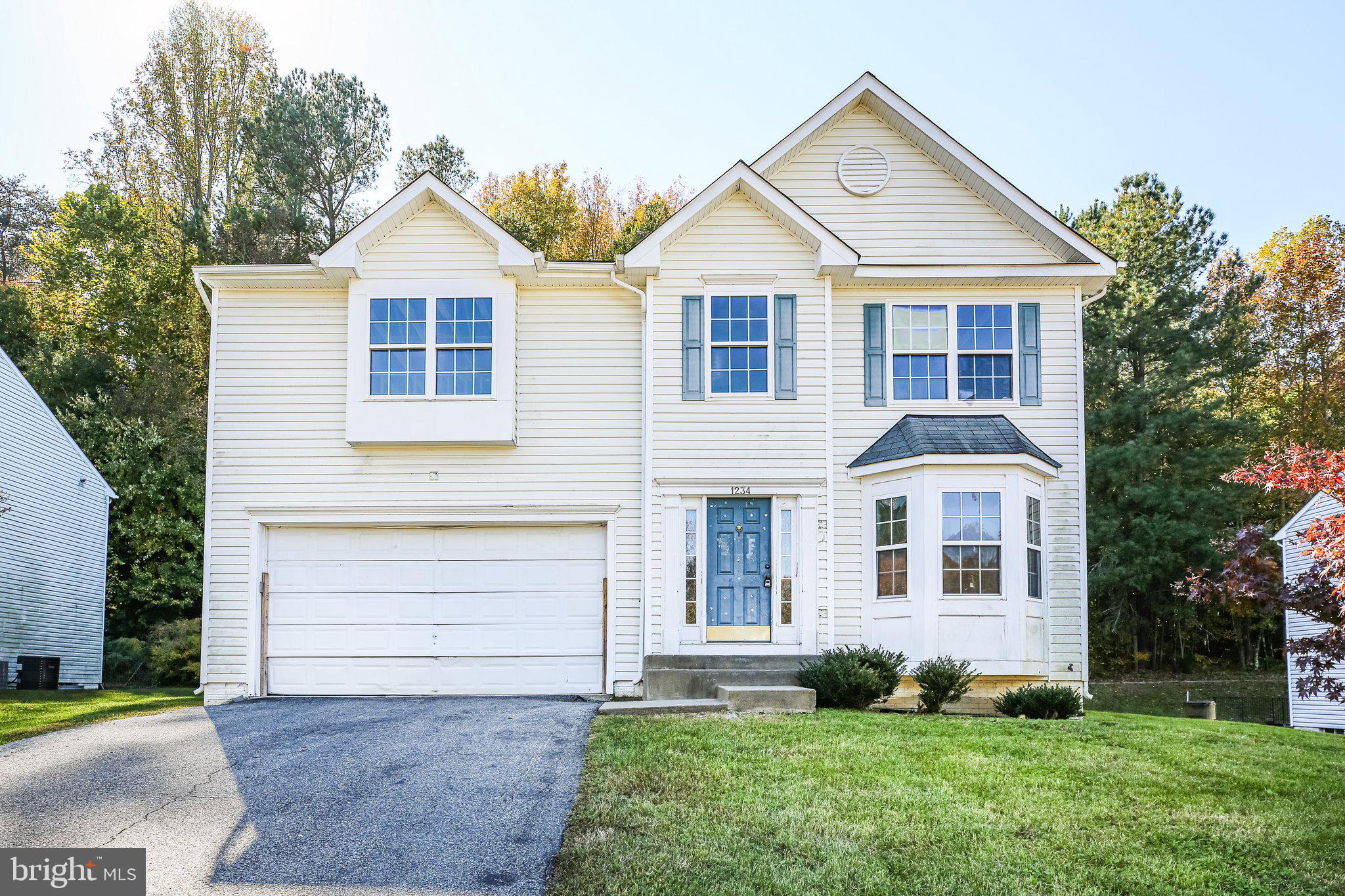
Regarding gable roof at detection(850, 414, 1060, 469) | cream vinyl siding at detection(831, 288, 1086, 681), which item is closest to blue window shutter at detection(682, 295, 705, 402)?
cream vinyl siding at detection(831, 288, 1086, 681)

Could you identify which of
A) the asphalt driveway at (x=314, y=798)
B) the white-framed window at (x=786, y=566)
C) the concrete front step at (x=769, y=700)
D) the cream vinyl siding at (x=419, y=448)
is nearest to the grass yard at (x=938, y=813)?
the asphalt driveway at (x=314, y=798)

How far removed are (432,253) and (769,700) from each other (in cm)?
750

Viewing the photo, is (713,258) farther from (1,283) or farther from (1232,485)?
(1,283)

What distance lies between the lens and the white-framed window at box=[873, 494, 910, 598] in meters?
14.4

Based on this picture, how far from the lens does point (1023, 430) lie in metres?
15.1

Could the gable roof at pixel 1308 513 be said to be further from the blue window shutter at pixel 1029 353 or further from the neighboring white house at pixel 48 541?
the neighboring white house at pixel 48 541

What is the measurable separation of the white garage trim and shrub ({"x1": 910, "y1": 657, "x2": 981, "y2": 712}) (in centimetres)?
422

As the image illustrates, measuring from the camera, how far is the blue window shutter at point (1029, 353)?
598 inches

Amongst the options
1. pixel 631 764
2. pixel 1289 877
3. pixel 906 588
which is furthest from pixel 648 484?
pixel 1289 877

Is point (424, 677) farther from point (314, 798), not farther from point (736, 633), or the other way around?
point (314, 798)

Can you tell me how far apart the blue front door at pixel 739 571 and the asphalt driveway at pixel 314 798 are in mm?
3157

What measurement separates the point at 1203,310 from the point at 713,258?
2223 centimetres

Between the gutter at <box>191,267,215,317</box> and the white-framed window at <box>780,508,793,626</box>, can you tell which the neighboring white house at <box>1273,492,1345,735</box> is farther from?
the gutter at <box>191,267,215,317</box>

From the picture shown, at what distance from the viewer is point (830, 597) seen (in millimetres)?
14586
